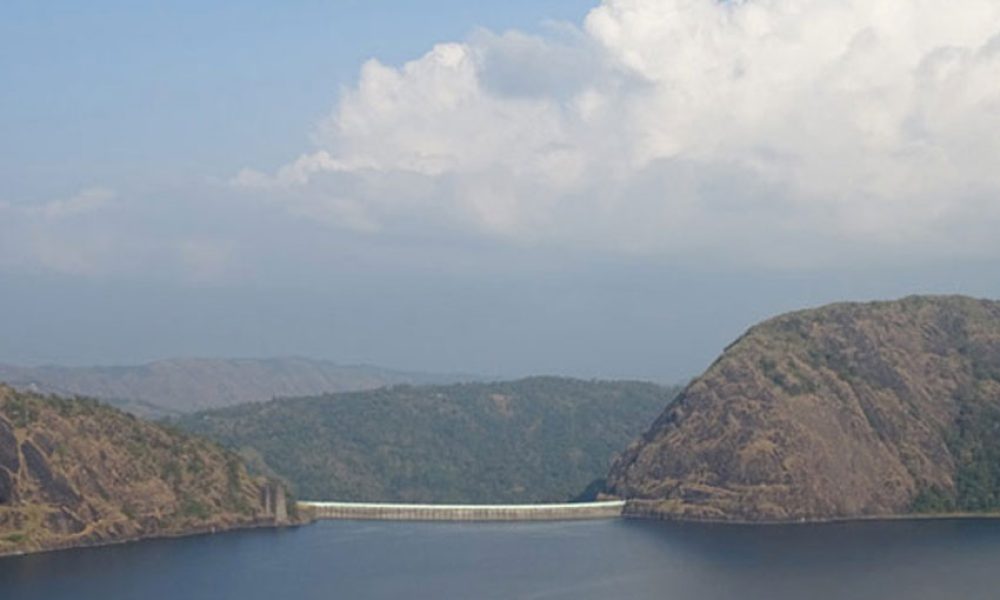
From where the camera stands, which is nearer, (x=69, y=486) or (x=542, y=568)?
(x=542, y=568)

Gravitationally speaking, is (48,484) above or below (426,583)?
above

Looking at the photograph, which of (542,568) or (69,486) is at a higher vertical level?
(69,486)

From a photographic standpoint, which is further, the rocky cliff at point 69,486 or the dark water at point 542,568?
the rocky cliff at point 69,486

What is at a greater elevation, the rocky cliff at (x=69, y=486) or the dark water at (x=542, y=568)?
the rocky cliff at (x=69, y=486)

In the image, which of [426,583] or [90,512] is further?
[90,512]

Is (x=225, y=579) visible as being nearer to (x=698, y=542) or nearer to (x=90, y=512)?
(x=90, y=512)

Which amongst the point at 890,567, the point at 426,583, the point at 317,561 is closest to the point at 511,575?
the point at 426,583

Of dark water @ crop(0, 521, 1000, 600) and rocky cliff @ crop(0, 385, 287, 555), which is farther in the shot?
rocky cliff @ crop(0, 385, 287, 555)

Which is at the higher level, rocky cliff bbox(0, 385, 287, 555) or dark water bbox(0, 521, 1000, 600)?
rocky cliff bbox(0, 385, 287, 555)
